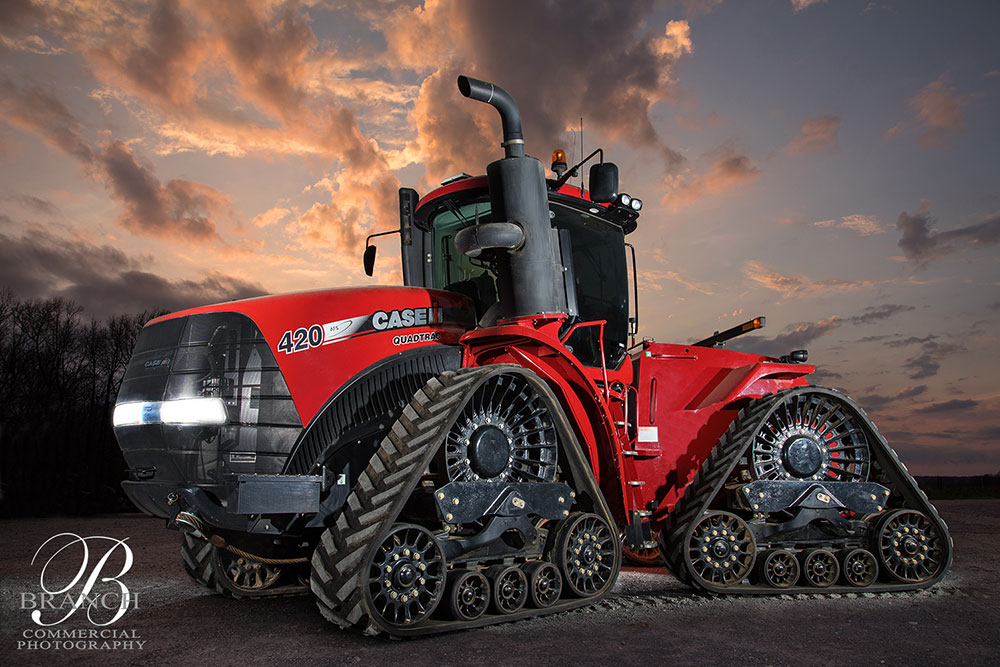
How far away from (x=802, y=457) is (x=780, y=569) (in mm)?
1014

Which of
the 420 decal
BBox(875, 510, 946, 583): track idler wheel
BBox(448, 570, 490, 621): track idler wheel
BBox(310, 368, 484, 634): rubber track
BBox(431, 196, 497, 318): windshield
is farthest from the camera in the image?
BBox(875, 510, 946, 583): track idler wheel

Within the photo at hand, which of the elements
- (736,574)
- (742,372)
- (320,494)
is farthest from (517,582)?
(742,372)

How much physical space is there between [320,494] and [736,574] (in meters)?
3.60

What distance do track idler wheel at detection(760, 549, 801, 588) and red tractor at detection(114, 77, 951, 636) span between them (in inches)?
→ 0.8

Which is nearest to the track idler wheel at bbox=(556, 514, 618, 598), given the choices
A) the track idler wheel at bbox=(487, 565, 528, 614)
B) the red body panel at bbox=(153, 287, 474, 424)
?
the track idler wheel at bbox=(487, 565, 528, 614)

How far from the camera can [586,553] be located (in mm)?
5551

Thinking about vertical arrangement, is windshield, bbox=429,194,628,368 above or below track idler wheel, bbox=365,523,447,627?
above

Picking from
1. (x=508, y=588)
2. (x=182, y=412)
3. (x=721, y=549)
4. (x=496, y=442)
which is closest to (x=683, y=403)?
(x=721, y=549)

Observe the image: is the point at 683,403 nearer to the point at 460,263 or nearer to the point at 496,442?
the point at 460,263

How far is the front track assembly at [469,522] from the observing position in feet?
14.6

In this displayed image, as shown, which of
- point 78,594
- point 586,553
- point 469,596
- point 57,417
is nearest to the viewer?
point 469,596

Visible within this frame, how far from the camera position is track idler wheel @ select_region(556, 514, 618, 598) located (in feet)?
17.7

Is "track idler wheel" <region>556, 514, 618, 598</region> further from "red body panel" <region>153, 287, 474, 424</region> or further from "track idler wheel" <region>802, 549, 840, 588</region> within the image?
"track idler wheel" <region>802, 549, 840, 588</region>

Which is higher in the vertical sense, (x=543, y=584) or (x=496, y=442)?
(x=496, y=442)
